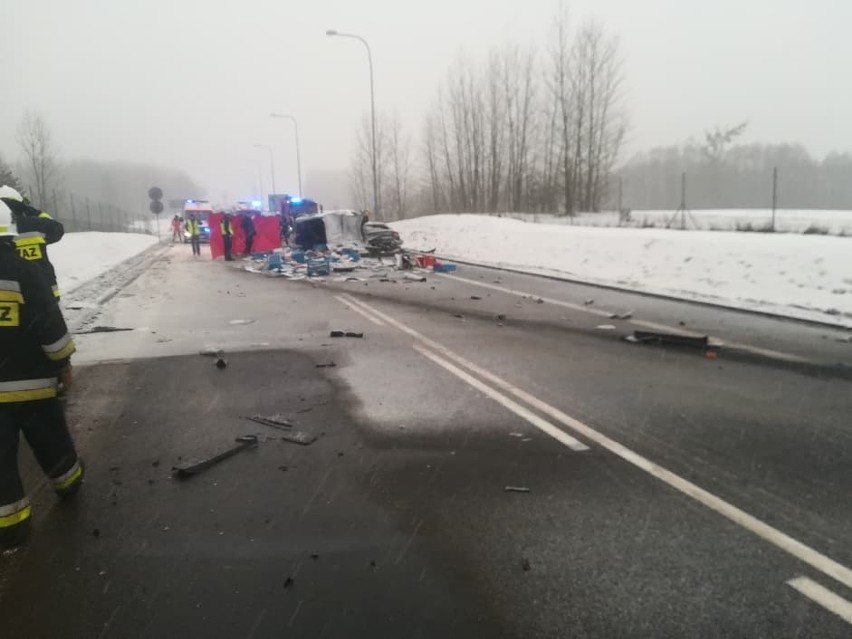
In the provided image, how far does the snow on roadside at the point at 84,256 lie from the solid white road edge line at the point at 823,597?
1613cm

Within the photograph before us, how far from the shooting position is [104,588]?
317 cm

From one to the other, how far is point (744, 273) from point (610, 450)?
1092cm

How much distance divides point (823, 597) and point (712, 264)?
44.2 ft

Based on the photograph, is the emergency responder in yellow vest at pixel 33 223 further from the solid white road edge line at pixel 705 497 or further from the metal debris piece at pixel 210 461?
the solid white road edge line at pixel 705 497

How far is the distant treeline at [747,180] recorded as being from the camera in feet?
196

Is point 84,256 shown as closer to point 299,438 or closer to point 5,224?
point 299,438

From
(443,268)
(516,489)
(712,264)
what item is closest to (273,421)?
(516,489)

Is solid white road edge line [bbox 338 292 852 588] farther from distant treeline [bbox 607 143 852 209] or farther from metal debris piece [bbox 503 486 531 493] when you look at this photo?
distant treeline [bbox 607 143 852 209]

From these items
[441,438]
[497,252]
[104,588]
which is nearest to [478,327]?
[441,438]

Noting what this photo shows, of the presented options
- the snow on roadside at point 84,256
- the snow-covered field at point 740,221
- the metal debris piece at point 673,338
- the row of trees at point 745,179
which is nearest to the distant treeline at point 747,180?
the row of trees at point 745,179

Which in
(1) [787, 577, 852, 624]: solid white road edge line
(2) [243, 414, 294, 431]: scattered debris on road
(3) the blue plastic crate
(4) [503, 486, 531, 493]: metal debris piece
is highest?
(3) the blue plastic crate

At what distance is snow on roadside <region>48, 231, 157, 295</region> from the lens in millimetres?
18719

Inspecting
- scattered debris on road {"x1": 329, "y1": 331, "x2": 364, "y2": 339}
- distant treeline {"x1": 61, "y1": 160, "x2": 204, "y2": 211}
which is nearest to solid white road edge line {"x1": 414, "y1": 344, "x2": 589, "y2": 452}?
scattered debris on road {"x1": 329, "y1": 331, "x2": 364, "y2": 339}

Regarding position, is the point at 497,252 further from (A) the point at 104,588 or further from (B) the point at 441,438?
(A) the point at 104,588
